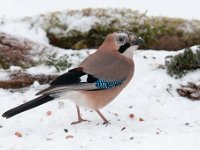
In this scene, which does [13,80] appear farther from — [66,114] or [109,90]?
[109,90]

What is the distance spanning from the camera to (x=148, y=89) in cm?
918

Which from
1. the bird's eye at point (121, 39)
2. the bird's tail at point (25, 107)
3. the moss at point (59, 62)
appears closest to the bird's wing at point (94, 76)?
the bird's tail at point (25, 107)

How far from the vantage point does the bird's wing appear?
7.66m

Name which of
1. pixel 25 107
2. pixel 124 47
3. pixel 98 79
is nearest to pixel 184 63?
pixel 124 47

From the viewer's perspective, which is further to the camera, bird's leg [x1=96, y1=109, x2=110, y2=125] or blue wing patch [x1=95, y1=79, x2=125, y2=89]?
bird's leg [x1=96, y1=109, x2=110, y2=125]

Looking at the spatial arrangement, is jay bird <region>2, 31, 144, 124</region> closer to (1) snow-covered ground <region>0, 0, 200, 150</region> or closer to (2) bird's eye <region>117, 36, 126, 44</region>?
(2) bird's eye <region>117, 36, 126, 44</region>

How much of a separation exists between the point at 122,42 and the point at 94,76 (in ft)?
2.04

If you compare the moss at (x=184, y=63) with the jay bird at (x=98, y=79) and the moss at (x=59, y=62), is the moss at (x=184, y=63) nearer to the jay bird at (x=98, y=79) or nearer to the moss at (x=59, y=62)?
the jay bird at (x=98, y=79)

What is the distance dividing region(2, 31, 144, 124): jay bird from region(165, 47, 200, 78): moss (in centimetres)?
121

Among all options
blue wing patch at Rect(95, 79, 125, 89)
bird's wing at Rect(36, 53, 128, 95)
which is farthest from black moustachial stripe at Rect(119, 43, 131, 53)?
blue wing patch at Rect(95, 79, 125, 89)

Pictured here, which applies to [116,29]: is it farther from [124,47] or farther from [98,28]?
[124,47]

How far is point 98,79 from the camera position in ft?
25.9

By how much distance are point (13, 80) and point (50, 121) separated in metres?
1.40

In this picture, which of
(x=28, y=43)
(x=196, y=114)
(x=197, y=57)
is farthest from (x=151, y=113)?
(x=28, y=43)
